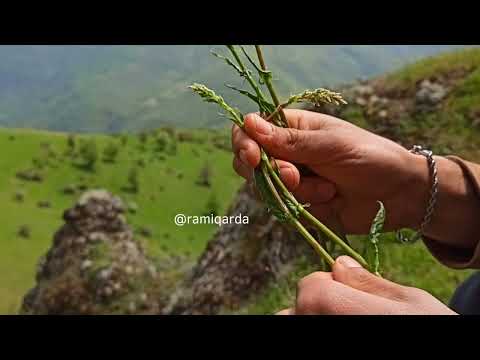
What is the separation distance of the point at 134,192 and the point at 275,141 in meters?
44.3

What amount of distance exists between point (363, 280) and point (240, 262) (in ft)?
20.3

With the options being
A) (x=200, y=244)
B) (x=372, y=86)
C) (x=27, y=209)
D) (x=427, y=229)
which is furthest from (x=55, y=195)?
(x=427, y=229)

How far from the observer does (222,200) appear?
153ft

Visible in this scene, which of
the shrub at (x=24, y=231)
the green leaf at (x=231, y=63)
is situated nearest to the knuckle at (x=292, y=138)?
the green leaf at (x=231, y=63)

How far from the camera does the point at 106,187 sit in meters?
49.0

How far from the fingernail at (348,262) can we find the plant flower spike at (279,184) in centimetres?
2

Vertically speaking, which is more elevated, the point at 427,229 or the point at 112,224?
the point at 112,224

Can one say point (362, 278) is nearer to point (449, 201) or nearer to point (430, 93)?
point (449, 201)

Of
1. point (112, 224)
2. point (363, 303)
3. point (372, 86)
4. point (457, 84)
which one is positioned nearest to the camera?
point (363, 303)

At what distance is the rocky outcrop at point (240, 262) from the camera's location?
6781mm

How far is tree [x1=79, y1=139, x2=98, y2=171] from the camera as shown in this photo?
52062 millimetres
